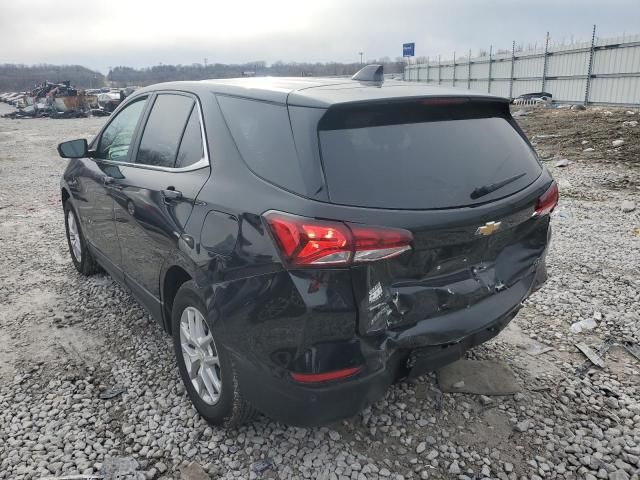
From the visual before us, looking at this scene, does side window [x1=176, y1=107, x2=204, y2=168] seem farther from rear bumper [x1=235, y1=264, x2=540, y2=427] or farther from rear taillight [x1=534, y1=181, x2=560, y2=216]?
rear taillight [x1=534, y1=181, x2=560, y2=216]

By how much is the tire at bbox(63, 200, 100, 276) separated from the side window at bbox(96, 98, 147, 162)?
989 mm

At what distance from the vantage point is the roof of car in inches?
89.9

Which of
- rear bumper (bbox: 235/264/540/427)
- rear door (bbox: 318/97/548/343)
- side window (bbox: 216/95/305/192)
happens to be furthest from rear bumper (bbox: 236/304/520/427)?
side window (bbox: 216/95/305/192)

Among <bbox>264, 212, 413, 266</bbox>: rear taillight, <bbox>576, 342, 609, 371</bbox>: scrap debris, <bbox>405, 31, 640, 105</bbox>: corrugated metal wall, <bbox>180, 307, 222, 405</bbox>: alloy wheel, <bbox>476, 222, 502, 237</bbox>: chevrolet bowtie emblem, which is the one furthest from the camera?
<bbox>405, 31, 640, 105</bbox>: corrugated metal wall

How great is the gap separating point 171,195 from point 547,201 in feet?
6.83

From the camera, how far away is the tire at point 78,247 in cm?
476

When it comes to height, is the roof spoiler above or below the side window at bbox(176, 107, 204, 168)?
above

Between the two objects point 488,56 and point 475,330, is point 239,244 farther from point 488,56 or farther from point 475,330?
point 488,56

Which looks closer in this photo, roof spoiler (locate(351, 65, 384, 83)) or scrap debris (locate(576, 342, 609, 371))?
roof spoiler (locate(351, 65, 384, 83))

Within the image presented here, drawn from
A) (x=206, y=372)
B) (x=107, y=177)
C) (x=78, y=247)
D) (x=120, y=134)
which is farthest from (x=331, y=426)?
(x=78, y=247)

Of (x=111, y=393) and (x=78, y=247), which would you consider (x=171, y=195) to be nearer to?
(x=111, y=393)

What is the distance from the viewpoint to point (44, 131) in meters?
25.1

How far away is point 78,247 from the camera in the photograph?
4949mm

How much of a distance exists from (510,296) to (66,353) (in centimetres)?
299
